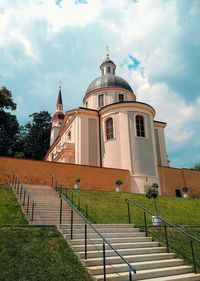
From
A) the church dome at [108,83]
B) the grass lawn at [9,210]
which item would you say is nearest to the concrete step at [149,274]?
the grass lawn at [9,210]

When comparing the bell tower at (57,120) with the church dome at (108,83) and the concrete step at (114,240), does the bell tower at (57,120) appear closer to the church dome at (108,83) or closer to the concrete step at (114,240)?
the church dome at (108,83)

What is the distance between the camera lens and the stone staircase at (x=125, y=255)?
7055mm

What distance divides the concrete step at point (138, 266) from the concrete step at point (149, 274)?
16 cm

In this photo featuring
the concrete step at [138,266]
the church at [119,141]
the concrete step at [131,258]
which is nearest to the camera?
the concrete step at [138,266]

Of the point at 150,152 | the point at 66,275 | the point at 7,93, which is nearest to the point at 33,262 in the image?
the point at 66,275

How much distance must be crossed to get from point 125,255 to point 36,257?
8.72 feet

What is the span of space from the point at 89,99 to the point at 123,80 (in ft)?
16.9

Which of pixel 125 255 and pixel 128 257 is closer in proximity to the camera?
pixel 128 257

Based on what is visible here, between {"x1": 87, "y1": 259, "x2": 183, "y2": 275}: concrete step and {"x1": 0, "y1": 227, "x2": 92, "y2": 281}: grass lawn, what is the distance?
350mm

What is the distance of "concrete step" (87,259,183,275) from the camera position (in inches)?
270

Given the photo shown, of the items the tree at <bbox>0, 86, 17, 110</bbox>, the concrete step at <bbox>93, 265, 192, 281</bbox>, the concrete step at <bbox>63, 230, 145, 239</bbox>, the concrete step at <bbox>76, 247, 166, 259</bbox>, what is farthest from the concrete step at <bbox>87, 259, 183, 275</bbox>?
the tree at <bbox>0, 86, 17, 110</bbox>

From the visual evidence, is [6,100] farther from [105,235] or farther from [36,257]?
[36,257]

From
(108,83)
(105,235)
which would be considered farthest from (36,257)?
(108,83)

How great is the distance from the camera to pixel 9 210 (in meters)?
11.5
